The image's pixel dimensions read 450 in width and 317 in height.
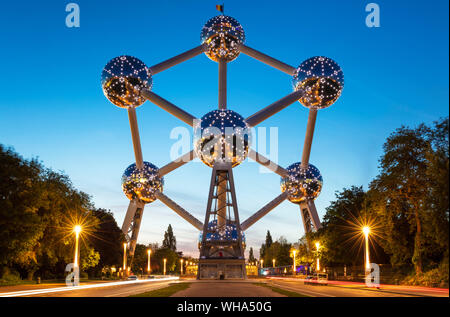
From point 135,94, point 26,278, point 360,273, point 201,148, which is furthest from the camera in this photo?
point 135,94

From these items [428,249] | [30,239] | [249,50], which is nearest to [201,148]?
[249,50]

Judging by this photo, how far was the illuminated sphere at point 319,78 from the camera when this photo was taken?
54.5 m

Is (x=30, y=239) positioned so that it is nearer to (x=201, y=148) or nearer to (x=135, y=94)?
(x=201, y=148)

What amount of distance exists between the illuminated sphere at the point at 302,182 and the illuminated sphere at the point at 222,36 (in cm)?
1956

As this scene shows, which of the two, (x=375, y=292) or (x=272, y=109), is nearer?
(x=375, y=292)

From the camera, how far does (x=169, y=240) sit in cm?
14638

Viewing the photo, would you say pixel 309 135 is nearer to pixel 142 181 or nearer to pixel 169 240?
pixel 142 181

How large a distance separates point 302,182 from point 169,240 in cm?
8930

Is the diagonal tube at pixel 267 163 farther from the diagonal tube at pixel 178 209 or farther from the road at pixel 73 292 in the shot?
the road at pixel 73 292

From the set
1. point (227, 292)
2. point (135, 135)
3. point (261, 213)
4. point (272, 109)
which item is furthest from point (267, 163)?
point (227, 292)

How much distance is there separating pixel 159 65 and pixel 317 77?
19152 mm

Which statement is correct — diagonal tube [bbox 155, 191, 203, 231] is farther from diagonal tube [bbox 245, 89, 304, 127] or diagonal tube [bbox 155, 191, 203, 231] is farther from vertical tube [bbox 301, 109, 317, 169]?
diagonal tube [bbox 245, 89, 304, 127]

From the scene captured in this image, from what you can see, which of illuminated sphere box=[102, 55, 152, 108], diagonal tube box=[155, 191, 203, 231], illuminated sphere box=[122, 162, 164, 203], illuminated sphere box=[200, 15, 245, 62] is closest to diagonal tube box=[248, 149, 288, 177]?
diagonal tube box=[155, 191, 203, 231]
